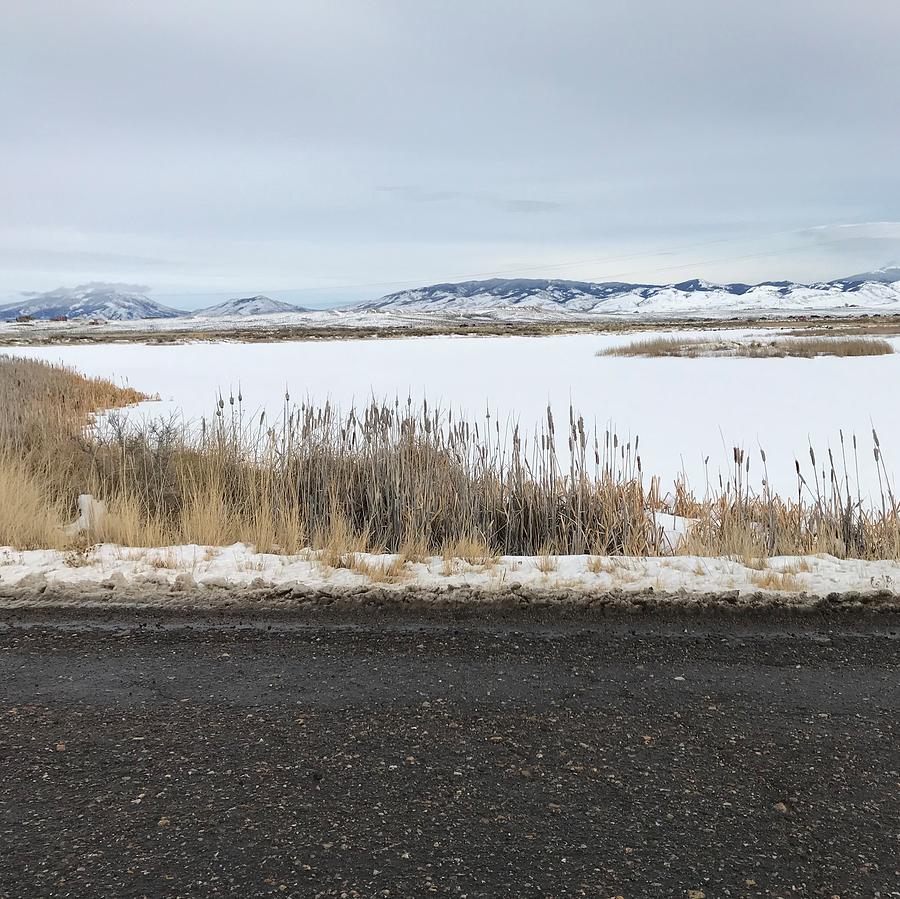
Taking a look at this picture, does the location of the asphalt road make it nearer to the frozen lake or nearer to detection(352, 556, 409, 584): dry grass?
detection(352, 556, 409, 584): dry grass

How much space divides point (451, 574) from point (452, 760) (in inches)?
77.5

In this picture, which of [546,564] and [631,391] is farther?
[631,391]

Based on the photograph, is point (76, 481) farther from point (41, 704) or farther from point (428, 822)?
point (428, 822)

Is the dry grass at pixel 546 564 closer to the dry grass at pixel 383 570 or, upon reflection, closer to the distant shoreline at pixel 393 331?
the dry grass at pixel 383 570

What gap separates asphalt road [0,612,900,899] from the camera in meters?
2.08

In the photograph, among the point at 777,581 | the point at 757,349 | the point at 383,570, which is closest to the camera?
the point at 777,581

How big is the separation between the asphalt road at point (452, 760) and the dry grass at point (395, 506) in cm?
119

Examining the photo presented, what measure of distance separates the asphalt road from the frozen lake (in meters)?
5.58

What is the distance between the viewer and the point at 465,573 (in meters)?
4.54

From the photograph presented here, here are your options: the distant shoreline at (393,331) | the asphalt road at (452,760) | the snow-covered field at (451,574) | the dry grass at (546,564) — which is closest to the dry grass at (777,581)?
the snow-covered field at (451,574)

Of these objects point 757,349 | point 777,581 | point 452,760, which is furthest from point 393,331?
point 452,760

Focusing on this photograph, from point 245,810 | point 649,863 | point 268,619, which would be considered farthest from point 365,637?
point 649,863

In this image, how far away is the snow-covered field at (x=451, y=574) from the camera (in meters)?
4.23

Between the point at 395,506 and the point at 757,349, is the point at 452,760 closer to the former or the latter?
the point at 395,506
